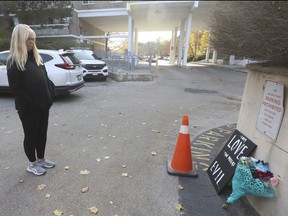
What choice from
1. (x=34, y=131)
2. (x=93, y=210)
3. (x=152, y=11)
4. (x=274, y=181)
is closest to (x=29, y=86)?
(x=34, y=131)

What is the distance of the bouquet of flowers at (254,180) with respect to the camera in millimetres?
2256

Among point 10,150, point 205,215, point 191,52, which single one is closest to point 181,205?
point 205,215

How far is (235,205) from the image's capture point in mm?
2621

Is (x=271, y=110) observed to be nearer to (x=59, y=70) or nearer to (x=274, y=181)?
(x=274, y=181)

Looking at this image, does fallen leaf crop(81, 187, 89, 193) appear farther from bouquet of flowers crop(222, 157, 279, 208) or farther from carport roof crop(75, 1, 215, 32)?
carport roof crop(75, 1, 215, 32)

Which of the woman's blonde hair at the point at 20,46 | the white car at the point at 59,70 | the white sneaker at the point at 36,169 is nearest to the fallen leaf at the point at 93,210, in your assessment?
the white sneaker at the point at 36,169

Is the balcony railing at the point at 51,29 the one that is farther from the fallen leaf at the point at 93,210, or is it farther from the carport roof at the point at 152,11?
the fallen leaf at the point at 93,210

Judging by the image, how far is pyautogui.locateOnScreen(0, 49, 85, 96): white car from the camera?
6.93m

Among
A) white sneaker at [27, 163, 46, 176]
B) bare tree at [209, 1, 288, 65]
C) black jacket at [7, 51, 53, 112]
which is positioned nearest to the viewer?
bare tree at [209, 1, 288, 65]

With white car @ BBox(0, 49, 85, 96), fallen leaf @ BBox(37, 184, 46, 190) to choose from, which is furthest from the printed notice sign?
white car @ BBox(0, 49, 85, 96)

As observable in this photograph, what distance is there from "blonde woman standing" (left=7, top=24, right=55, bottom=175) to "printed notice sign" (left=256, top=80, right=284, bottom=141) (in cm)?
258

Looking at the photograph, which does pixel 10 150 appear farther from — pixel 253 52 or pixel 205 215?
pixel 253 52

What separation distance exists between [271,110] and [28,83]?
2.75 m

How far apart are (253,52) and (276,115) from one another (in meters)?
0.85
